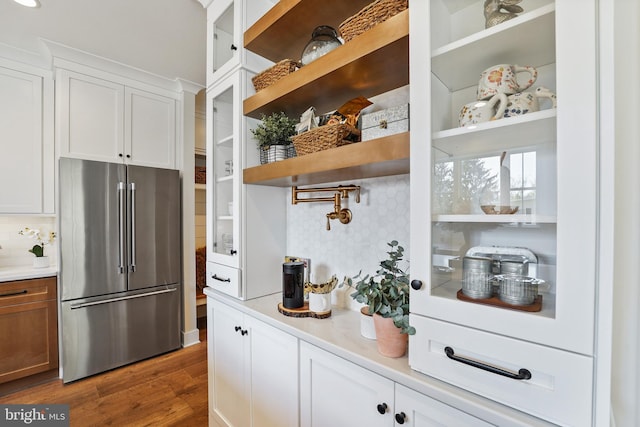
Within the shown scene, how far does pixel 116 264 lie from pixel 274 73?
85.5 inches

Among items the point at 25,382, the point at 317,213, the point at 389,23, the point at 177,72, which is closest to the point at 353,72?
the point at 389,23

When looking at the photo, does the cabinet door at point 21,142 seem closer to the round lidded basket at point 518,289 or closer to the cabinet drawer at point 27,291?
the cabinet drawer at point 27,291

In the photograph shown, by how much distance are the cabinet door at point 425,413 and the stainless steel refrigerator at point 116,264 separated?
256cm

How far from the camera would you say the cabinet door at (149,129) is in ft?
8.93

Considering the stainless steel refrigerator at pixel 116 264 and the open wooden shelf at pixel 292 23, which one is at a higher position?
the open wooden shelf at pixel 292 23

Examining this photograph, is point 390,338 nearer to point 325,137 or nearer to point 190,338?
point 325,137

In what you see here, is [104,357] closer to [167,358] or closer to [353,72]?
[167,358]

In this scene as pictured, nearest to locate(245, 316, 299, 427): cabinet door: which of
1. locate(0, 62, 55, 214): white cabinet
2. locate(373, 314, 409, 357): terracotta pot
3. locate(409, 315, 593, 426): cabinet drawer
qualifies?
locate(373, 314, 409, 357): terracotta pot

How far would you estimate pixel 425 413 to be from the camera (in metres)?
0.81

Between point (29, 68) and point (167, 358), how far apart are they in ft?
9.36

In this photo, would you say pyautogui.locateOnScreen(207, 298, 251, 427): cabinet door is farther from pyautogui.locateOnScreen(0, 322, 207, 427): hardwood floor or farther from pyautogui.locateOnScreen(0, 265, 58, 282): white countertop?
pyautogui.locateOnScreen(0, 265, 58, 282): white countertop

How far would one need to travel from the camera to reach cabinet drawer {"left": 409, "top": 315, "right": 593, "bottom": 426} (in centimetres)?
61

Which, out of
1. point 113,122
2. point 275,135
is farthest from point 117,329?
point 275,135

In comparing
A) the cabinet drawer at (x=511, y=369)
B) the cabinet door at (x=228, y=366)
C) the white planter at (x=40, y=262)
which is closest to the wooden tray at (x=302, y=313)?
the cabinet door at (x=228, y=366)
